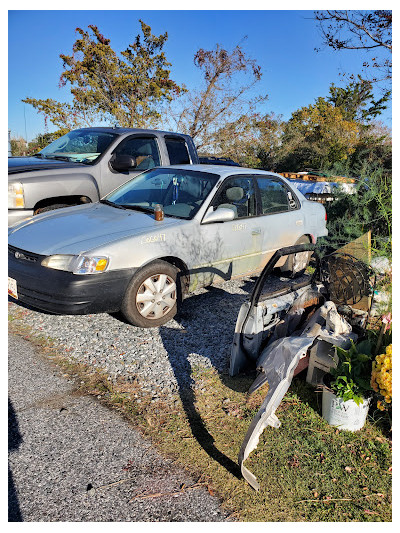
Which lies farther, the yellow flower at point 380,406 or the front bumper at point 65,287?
the front bumper at point 65,287

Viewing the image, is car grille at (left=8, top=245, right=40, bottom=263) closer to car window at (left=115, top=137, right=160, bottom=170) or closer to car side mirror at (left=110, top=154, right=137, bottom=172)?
car side mirror at (left=110, top=154, right=137, bottom=172)

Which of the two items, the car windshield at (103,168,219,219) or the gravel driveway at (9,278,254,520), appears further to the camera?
the car windshield at (103,168,219,219)

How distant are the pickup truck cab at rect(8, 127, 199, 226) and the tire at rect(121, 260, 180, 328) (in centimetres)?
208

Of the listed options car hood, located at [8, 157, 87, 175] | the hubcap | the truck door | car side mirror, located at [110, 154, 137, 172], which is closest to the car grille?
the hubcap

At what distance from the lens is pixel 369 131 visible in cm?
2155

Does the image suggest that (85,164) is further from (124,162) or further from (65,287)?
A: (65,287)

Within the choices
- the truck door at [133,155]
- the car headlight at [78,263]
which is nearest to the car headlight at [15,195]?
the truck door at [133,155]

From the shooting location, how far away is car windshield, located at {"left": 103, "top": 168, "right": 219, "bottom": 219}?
4.38 meters

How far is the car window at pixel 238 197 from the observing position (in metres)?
4.48

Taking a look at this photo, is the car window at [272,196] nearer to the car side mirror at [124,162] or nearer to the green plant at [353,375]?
the car side mirror at [124,162]

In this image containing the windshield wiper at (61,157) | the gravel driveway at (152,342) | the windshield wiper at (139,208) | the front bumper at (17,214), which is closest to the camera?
the gravel driveway at (152,342)

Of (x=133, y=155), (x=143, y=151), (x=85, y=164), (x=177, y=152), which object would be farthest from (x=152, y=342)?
(x=177, y=152)

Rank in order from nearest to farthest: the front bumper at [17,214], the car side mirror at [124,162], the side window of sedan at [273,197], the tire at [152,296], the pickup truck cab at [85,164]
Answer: the tire at [152,296]
the front bumper at [17,214]
the pickup truck cab at [85,164]
the side window of sedan at [273,197]
the car side mirror at [124,162]
